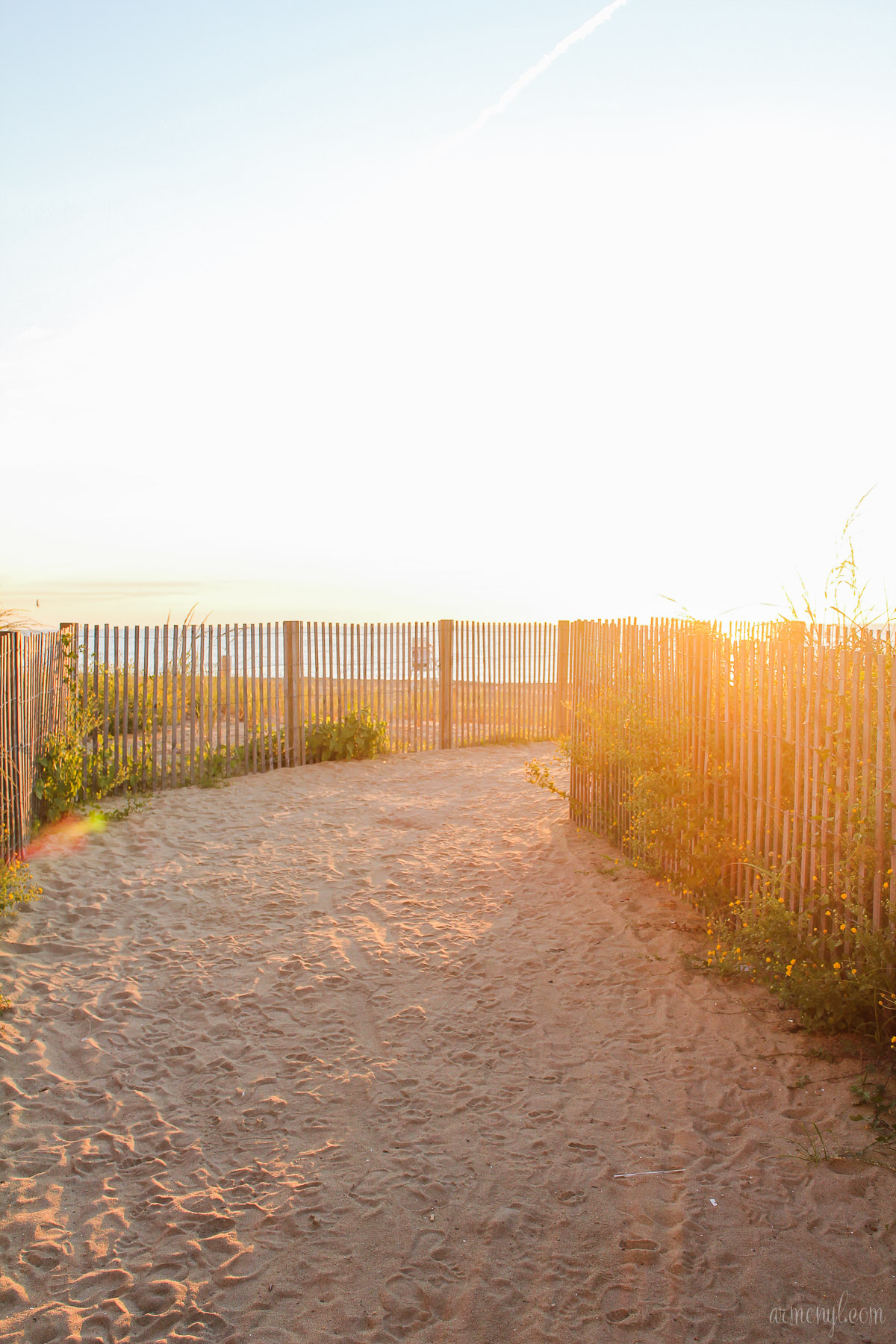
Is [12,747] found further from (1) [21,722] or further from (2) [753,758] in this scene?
(2) [753,758]

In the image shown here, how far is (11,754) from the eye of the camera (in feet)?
22.6

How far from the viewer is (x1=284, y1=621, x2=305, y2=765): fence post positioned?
38.1 ft

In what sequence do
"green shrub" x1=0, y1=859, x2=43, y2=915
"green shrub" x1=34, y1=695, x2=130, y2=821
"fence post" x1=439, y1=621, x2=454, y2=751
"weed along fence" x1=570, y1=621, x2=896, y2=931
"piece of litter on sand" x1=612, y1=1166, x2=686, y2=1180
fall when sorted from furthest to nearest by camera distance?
"fence post" x1=439, y1=621, x2=454, y2=751 → "green shrub" x1=34, y1=695, x2=130, y2=821 → "green shrub" x1=0, y1=859, x2=43, y2=915 → "weed along fence" x1=570, y1=621, x2=896, y2=931 → "piece of litter on sand" x1=612, y1=1166, x2=686, y2=1180

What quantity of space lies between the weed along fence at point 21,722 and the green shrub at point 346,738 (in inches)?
158

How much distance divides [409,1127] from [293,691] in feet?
27.4

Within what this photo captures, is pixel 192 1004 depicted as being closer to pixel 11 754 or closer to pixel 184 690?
pixel 11 754

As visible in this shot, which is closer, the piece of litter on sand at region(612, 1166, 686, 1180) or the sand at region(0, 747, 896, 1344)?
the sand at region(0, 747, 896, 1344)

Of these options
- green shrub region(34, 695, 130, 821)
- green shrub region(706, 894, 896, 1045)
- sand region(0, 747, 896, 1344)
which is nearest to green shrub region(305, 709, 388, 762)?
green shrub region(34, 695, 130, 821)

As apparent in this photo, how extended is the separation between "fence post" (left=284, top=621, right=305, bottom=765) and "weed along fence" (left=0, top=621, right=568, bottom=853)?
15mm

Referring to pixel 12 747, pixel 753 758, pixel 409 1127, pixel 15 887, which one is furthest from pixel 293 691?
Result: pixel 409 1127

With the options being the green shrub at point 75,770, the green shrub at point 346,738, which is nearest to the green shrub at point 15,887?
the green shrub at point 75,770

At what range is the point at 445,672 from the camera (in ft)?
43.9

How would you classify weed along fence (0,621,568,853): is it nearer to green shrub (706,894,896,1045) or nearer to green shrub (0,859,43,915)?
green shrub (0,859,43,915)

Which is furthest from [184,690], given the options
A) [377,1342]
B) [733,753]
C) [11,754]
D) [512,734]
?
[377,1342]
